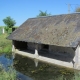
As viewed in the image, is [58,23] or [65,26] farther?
[58,23]

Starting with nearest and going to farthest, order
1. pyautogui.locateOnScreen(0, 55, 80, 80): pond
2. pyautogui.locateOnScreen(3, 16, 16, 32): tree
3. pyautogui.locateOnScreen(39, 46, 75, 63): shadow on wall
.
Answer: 1. pyautogui.locateOnScreen(0, 55, 80, 80): pond
2. pyautogui.locateOnScreen(39, 46, 75, 63): shadow on wall
3. pyautogui.locateOnScreen(3, 16, 16, 32): tree

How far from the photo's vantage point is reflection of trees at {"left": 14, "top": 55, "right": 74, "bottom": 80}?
40.9 ft

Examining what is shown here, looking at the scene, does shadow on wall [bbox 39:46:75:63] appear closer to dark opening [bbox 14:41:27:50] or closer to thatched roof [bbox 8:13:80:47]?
thatched roof [bbox 8:13:80:47]

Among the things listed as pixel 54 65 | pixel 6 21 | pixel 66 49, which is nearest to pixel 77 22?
pixel 66 49

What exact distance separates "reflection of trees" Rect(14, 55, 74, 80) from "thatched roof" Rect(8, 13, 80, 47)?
80.7 inches

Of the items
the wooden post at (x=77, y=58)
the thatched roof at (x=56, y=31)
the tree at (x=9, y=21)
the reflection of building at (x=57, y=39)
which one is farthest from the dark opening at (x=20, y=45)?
the tree at (x=9, y=21)

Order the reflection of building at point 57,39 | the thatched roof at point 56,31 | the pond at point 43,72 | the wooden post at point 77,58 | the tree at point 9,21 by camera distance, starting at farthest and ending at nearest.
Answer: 1. the tree at point 9,21
2. the thatched roof at point 56,31
3. the reflection of building at point 57,39
4. the wooden post at point 77,58
5. the pond at point 43,72

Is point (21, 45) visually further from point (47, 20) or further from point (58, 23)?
point (58, 23)

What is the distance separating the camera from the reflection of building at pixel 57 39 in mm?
14508

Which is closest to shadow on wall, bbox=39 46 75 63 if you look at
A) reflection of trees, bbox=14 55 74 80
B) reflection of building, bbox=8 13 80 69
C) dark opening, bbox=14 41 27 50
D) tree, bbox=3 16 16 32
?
reflection of building, bbox=8 13 80 69

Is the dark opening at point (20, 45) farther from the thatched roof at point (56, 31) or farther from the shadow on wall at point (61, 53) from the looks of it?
the shadow on wall at point (61, 53)

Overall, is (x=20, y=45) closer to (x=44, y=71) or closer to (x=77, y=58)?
(x=44, y=71)

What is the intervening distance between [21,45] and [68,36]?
10319 millimetres

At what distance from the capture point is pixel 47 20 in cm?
2133
